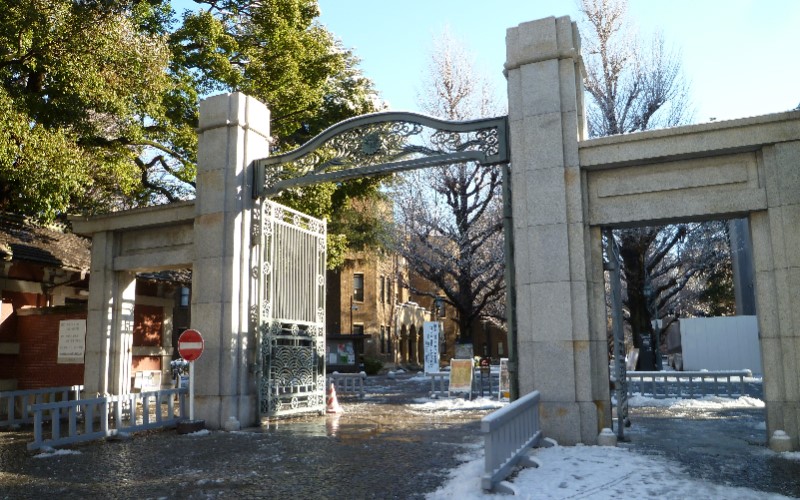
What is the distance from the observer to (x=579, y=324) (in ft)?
31.6

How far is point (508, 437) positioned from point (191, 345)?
21.6 feet

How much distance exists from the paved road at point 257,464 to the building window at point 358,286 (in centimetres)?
3454

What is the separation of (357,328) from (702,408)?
1304 inches

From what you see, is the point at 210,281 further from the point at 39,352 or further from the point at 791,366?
the point at 791,366

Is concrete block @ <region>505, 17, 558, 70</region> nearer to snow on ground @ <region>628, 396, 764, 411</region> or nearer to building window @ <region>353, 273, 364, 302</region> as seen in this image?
snow on ground @ <region>628, 396, 764, 411</region>

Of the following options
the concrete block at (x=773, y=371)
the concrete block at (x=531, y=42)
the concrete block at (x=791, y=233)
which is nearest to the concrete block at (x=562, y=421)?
the concrete block at (x=773, y=371)

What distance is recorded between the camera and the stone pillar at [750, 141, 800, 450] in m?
8.74

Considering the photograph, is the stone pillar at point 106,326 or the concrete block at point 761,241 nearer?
the concrete block at point 761,241

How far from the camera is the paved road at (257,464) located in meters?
6.96

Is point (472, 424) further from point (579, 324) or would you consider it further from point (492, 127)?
point (492, 127)

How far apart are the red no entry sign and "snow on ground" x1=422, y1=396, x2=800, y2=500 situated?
5304mm

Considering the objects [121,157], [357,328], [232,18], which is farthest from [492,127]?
[357,328]

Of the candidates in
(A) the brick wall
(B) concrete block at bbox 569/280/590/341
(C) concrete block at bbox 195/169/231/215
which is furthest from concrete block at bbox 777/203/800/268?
(A) the brick wall

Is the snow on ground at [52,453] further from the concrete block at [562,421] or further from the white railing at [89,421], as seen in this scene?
the concrete block at [562,421]
